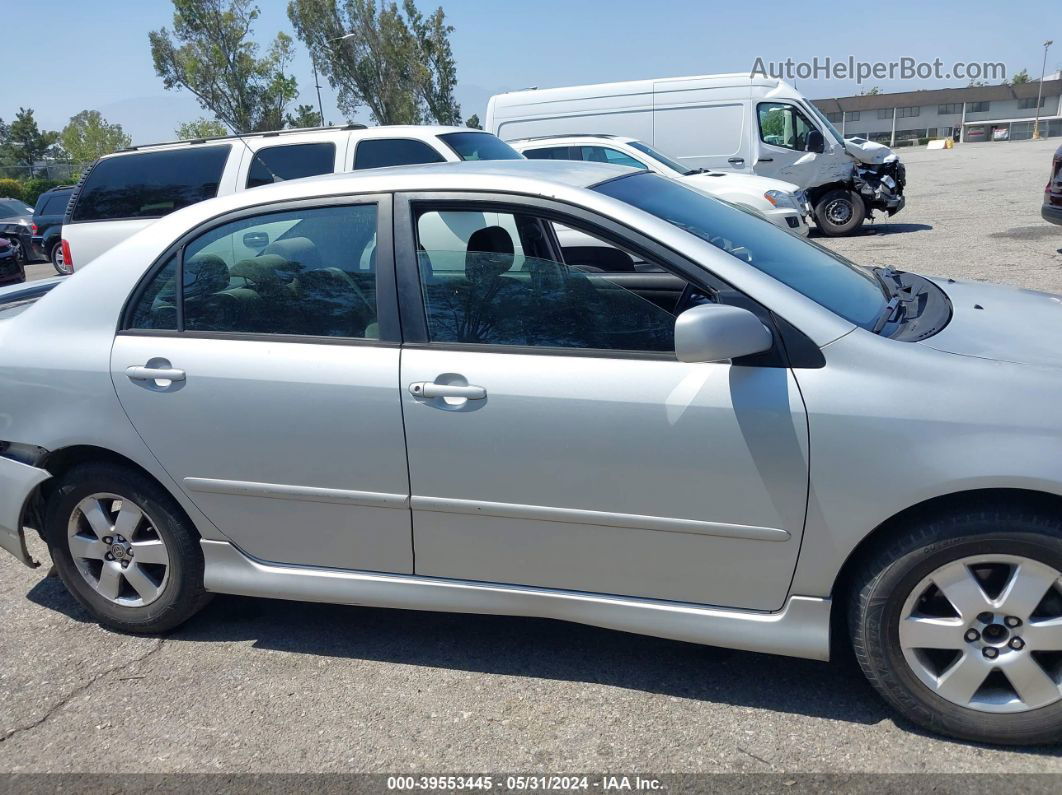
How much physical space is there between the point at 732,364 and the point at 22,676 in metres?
2.86

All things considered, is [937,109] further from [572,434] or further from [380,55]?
[572,434]

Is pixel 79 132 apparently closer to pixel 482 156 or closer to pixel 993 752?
pixel 482 156

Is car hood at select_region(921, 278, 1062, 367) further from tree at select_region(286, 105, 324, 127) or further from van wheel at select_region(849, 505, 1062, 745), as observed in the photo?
tree at select_region(286, 105, 324, 127)

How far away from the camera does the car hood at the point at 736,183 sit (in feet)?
37.1

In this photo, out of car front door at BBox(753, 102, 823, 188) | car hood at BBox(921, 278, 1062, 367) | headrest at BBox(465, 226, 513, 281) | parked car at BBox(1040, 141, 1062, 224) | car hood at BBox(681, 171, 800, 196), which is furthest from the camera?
car front door at BBox(753, 102, 823, 188)

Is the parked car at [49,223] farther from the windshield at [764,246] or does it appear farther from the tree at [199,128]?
the tree at [199,128]

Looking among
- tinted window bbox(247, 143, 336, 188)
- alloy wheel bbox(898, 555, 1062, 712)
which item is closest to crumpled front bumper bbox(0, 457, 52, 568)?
alloy wheel bbox(898, 555, 1062, 712)

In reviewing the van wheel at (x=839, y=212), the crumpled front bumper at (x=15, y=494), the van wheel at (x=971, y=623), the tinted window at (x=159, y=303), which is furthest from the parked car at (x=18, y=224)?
the van wheel at (x=971, y=623)

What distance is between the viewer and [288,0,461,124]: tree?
49.4 meters

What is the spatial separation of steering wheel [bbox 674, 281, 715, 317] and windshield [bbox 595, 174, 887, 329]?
0.54 ft

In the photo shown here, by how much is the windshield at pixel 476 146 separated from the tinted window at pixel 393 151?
230 millimetres

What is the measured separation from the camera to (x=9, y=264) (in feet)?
47.4

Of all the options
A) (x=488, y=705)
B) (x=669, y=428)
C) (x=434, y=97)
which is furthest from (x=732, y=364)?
(x=434, y=97)

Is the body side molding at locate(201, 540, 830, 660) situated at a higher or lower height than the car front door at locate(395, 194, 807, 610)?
lower
